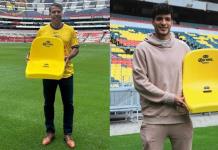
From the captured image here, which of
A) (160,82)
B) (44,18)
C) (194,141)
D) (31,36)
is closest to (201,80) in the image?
(160,82)

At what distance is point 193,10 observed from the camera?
74.8 ft

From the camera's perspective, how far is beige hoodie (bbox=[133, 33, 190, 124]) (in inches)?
91.9

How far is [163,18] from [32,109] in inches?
179

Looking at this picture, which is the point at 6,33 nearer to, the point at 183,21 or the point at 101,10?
the point at 101,10

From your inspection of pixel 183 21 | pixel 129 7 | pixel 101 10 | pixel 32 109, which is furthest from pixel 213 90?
pixel 101 10

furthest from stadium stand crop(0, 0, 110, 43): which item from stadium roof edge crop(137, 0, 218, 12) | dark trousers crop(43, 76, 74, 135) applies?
dark trousers crop(43, 76, 74, 135)

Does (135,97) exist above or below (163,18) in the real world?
below

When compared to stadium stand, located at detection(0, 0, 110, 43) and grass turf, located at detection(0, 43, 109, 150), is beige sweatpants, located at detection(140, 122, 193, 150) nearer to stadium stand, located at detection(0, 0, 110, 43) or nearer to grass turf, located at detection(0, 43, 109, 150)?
grass turf, located at detection(0, 43, 109, 150)

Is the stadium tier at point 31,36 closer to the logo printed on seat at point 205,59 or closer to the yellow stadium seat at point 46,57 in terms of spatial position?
the yellow stadium seat at point 46,57

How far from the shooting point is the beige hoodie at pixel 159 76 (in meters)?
2.33

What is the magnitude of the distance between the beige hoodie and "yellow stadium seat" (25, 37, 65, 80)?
163 centimetres

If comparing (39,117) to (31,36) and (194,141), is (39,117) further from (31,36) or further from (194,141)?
(31,36)

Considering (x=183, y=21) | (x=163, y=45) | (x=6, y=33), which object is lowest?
(x=6, y=33)

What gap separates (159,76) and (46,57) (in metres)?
1.82
